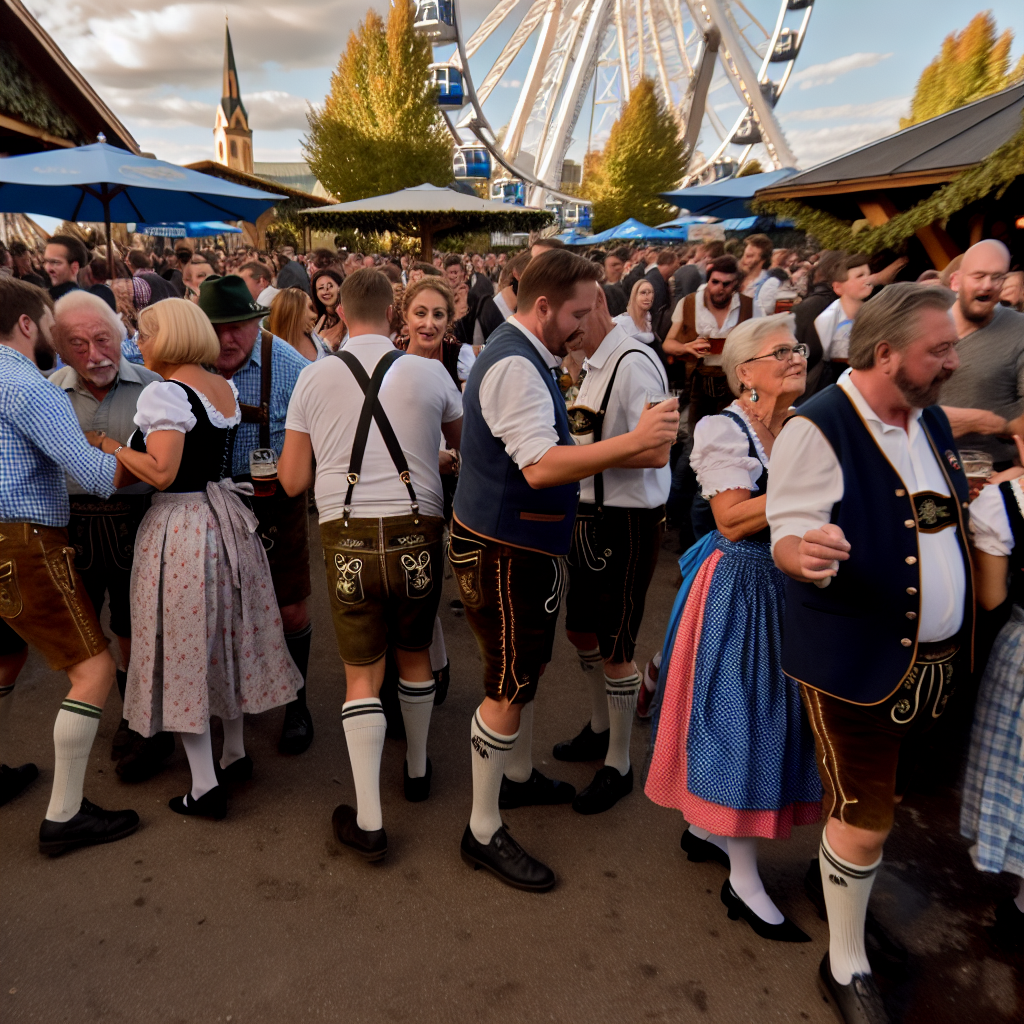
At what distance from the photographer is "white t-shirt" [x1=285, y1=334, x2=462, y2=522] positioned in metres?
2.65

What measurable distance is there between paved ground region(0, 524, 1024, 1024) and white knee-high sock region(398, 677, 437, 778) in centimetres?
18

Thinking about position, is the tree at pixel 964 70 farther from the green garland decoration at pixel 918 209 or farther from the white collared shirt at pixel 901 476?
the white collared shirt at pixel 901 476

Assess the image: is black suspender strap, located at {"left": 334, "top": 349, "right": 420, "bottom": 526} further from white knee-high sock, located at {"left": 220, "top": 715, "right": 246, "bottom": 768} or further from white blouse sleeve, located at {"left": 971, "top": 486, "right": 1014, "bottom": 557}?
white blouse sleeve, located at {"left": 971, "top": 486, "right": 1014, "bottom": 557}

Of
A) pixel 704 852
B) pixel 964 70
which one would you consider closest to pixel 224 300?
pixel 704 852

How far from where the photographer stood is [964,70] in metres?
31.5

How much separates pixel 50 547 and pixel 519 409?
1736 mm

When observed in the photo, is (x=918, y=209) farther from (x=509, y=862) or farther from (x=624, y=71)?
(x=624, y=71)

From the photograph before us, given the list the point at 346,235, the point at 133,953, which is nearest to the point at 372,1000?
the point at 133,953

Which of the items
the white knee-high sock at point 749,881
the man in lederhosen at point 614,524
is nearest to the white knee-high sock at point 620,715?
the man in lederhosen at point 614,524

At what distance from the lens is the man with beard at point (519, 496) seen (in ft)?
7.22

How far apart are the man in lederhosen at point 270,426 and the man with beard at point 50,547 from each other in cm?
67

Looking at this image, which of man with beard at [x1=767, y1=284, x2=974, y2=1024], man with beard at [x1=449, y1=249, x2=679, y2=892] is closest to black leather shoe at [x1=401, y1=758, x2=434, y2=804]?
man with beard at [x1=449, y1=249, x2=679, y2=892]

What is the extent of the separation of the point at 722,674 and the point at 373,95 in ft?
139

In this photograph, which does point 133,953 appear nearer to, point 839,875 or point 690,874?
point 690,874
